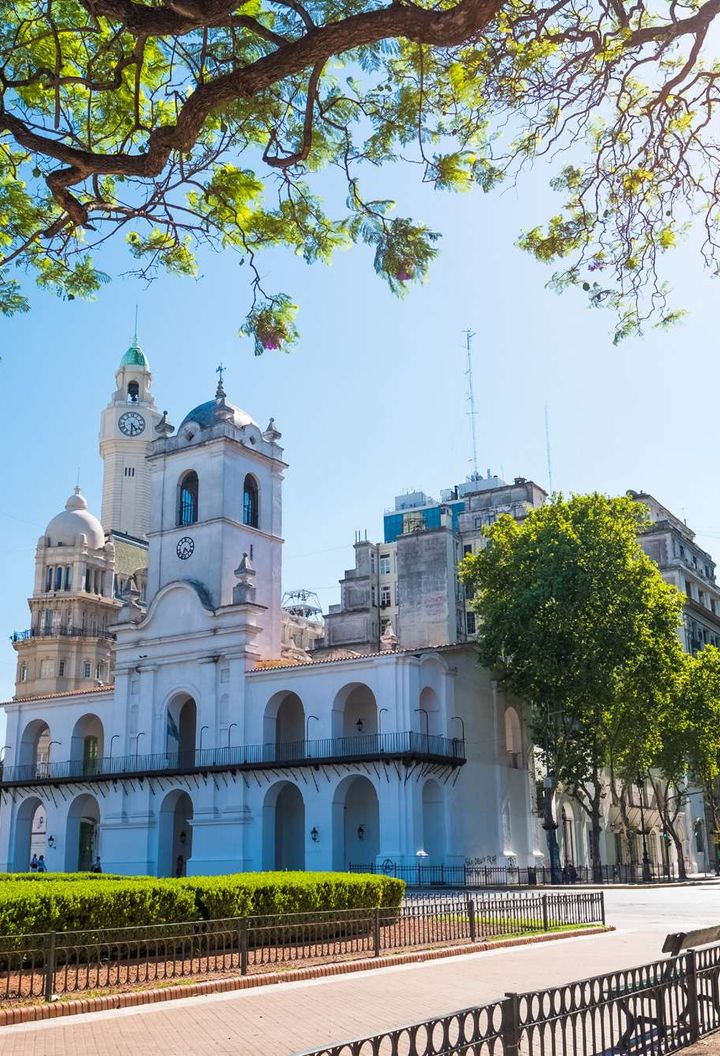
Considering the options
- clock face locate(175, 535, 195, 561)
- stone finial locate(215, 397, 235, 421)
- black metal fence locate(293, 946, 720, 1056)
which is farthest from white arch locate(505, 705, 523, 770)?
black metal fence locate(293, 946, 720, 1056)

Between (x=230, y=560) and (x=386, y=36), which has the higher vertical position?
(x=230, y=560)

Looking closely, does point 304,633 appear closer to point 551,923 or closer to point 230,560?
point 230,560

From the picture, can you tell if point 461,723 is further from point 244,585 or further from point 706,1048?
point 706,1048

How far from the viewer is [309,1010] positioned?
11.6m

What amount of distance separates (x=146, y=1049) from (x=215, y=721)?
106ft

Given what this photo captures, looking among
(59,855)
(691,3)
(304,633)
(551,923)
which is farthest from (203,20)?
(304,633)

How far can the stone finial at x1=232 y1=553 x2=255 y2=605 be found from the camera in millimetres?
42188

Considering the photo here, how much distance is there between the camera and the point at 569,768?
40.0m

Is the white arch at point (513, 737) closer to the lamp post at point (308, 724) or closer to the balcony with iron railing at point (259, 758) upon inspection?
the balcony with iron railing at point (259, 758)

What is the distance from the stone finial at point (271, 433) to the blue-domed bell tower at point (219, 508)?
0.19 ft

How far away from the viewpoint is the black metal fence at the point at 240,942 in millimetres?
12359

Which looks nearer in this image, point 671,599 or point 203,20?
point 203,20

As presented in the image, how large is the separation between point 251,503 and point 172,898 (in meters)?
31.2

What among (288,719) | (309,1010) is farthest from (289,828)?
(309,1010)
